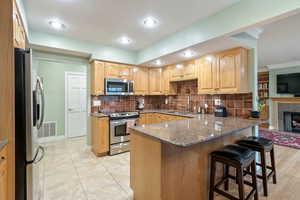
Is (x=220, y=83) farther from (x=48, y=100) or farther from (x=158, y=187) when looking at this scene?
(x=48, y=100)

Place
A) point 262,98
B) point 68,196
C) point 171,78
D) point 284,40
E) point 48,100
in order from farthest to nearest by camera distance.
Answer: point 262,98 → point 48,100 → point 171,78 → point 284,40 → point 68,196

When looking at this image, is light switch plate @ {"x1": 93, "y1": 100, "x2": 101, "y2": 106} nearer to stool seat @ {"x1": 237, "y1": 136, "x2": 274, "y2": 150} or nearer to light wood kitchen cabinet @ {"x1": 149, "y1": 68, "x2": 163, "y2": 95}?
light wood kitchen cabinet @ {"x1": 149, "y1": 68, "x2": 163, "y2": 95}

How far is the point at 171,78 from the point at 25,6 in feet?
10.5

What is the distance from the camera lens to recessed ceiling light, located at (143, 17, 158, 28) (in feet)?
7.86

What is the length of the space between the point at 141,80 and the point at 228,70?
7.55 feet

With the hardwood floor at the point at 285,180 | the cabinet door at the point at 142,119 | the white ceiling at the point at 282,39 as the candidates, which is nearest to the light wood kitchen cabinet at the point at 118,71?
the cabinet door at the point at 142,119

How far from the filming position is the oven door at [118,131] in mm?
3415

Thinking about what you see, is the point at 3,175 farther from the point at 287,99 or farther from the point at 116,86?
the point at 287,99

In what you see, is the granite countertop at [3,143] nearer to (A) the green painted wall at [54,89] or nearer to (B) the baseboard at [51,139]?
(A) the green painted wall at [54,89]

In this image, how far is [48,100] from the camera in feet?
14.7

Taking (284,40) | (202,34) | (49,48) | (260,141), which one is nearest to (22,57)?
(49,48)

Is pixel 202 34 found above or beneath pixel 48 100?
above

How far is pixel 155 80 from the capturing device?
4500 mm

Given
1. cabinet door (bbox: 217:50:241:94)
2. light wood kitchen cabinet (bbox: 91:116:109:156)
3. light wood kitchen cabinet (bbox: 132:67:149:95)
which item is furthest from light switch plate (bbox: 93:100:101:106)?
cabinet door (bbox: 217:50:241:94)
